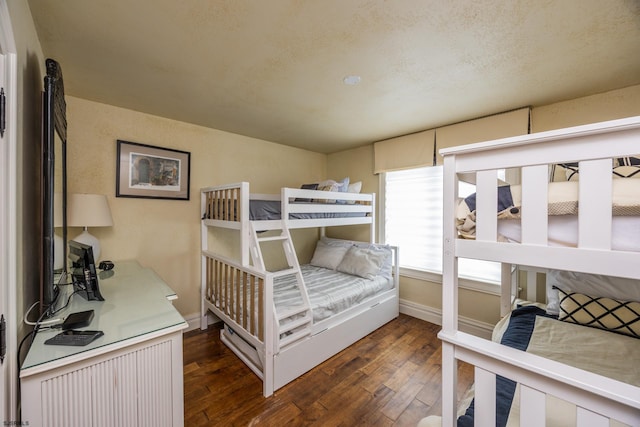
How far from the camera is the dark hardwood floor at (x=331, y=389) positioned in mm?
1573

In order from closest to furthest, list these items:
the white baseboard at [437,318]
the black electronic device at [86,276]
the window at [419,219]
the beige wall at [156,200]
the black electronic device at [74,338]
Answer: the black electronic device at [74,338]
the black electronic device at [86,276]
the beige wall at [156,200]
the white baseboard at [437,318]
the window at [419,219]

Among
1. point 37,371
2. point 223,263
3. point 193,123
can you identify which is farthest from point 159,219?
point 37,371

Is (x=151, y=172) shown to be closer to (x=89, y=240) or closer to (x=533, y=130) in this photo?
(x=89, y=240)

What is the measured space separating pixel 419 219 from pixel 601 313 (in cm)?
165

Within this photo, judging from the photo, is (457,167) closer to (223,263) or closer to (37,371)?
(37,371)

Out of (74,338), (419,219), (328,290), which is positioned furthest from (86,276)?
(419,219)

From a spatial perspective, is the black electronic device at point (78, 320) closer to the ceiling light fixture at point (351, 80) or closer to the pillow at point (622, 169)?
the pillow at point (622, 169)

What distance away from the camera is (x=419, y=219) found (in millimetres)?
3047

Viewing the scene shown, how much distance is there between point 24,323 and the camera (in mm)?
1001

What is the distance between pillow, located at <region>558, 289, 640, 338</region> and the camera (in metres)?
1.54

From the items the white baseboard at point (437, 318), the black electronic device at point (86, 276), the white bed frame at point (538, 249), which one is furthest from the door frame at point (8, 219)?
the white baseboard at point (437, 318)

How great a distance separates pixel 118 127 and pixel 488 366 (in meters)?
3.09

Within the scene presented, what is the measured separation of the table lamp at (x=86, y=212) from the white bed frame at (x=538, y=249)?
2.40 meters

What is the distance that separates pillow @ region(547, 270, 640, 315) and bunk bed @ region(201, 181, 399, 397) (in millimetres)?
1414
